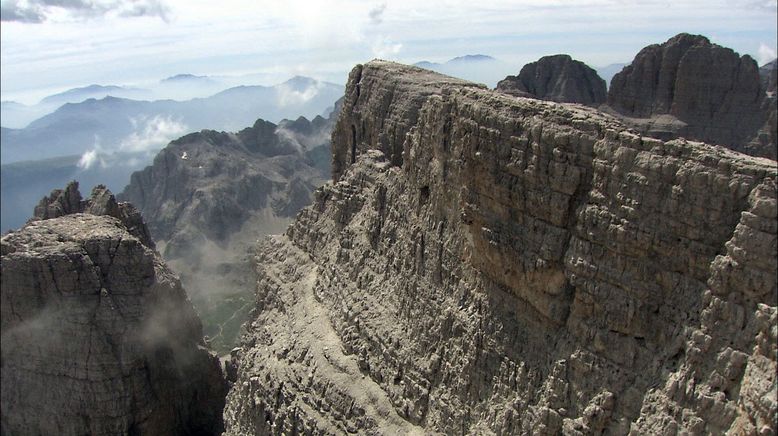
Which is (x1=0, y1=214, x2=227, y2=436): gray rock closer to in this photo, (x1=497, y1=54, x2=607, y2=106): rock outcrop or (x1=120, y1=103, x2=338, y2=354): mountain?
(x1=497, y1=54, x2=607, y2=106): rock outcrop

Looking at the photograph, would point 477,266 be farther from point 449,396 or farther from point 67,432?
point 67,432

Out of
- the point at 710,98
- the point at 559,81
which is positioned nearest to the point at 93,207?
the point at 710,98

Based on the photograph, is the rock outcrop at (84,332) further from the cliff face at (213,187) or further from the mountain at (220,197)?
the cliff face at (213,187)

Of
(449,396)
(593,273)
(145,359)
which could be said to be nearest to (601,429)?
(593,273)

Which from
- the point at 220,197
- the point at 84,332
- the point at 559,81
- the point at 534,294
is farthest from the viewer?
the point at 220,197

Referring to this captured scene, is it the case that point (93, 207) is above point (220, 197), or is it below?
above

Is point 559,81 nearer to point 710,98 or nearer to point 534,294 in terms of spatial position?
point 710,98

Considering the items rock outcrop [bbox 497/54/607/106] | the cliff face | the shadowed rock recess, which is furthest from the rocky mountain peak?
the cliff face
